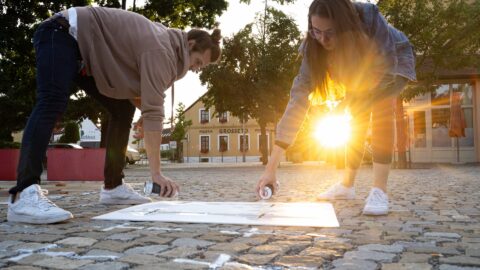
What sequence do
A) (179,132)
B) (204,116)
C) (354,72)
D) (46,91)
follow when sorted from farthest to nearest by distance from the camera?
(204,116) → (179,132) → (354,72) → (46,91)

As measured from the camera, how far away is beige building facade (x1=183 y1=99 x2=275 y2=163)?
2089 inches

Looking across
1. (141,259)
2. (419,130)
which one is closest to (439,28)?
(419,130)

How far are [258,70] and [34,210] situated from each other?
19.0 m

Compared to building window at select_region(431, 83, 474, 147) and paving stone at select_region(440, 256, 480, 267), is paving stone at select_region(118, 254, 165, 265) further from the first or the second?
building window at select_region(431, 83, 474, 147)

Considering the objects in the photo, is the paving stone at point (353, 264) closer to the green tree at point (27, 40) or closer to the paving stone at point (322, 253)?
the paving stone at point (322, 253)

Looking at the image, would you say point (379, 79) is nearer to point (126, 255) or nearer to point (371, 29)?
point (371, 29)

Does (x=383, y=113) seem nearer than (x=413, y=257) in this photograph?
No

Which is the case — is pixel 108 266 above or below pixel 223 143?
below

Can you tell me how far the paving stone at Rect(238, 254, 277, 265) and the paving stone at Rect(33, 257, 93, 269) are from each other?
609 millimetres

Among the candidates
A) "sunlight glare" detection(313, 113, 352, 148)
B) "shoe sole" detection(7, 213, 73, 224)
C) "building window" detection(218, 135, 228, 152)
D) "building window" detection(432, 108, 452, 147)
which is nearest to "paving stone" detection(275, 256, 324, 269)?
"shoe sole" detection(7, 213, 73, 224)

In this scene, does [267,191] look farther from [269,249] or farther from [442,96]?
[442,96]

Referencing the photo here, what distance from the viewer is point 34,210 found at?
260cm

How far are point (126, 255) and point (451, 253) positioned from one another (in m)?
1.37

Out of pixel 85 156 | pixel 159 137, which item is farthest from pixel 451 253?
pixel 85 156
